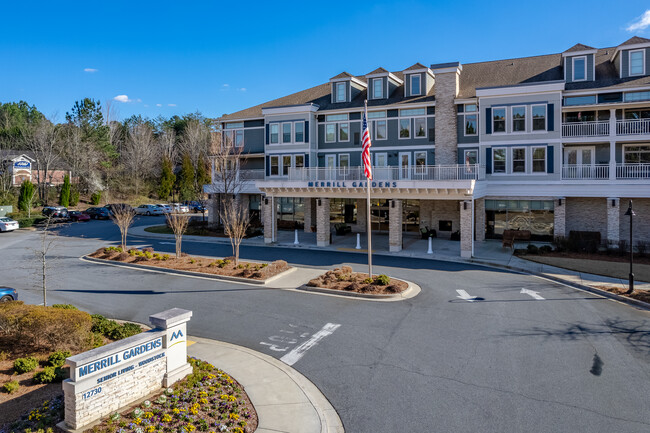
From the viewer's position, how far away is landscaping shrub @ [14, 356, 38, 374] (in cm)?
981

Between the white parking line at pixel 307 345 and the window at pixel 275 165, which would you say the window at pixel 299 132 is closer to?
the window at pixel 275 165

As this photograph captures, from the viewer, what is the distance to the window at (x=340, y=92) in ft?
116

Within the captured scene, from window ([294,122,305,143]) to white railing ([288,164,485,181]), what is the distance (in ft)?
14.2

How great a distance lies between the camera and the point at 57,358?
1020 cm

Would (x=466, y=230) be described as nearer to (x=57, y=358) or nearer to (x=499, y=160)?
(x=499, y=160)

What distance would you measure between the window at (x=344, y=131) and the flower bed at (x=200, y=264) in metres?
15.3

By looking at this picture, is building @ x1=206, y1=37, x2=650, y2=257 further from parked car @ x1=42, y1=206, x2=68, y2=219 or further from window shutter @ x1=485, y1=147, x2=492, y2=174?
parked car @ x1=42, y1=206, x2=68, y2=219

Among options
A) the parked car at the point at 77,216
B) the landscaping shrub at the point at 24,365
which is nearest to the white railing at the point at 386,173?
the landscaping shrub at the point at 24,365

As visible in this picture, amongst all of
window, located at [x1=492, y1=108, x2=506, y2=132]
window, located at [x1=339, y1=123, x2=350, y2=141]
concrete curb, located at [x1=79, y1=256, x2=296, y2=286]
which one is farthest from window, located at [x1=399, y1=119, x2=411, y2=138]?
concrete curb, located at [x1=79, y1=256, x2=296, y2=286]

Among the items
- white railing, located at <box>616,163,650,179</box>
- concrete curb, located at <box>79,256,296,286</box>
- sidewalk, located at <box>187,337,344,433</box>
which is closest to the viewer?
sidewalk, located at <box>187,337,344,433</box>

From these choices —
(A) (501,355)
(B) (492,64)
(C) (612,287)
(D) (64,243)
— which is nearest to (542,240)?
(C) (612,287)

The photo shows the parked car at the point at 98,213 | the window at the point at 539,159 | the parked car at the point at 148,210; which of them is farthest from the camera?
the parked car at the point at 148,210

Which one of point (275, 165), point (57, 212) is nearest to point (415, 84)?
point (275, 165)

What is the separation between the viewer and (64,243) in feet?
103
